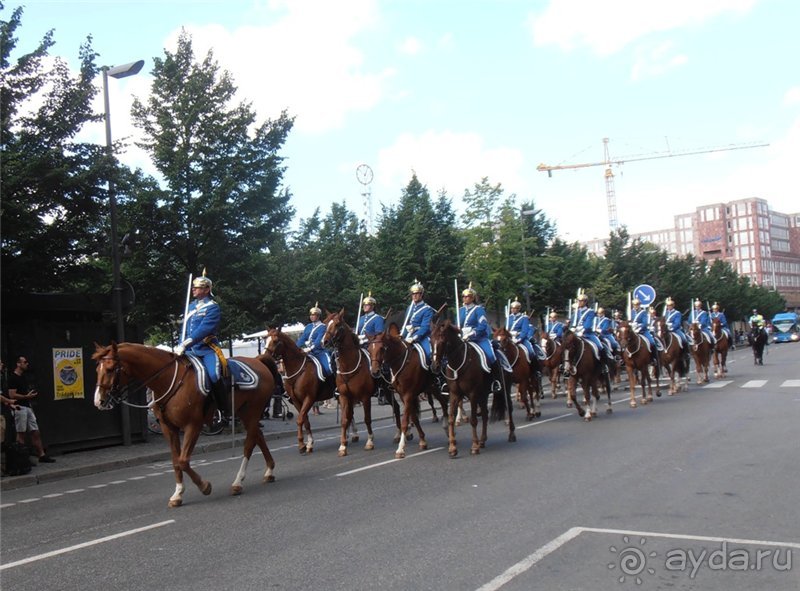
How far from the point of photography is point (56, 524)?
30.0ft

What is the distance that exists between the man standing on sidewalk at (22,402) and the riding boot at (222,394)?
18.2ft

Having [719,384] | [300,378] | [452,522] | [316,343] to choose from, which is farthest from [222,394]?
[719,384]

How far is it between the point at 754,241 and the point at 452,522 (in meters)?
183

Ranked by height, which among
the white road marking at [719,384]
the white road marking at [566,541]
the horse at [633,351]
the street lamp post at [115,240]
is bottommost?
the white road marking at [719,384]

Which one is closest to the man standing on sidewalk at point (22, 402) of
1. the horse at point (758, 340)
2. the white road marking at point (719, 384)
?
the white road marking at point (719, 384)

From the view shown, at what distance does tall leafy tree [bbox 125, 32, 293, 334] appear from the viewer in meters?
20.2

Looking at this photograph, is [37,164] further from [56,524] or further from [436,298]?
[436,298]

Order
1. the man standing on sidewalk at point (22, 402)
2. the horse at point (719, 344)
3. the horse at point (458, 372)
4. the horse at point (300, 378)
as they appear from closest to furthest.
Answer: the horse at point (458, 372) < the man standing on sidewalk at point (22, 402) < the horse at point (300, 378) < the horse at point (719, 344)

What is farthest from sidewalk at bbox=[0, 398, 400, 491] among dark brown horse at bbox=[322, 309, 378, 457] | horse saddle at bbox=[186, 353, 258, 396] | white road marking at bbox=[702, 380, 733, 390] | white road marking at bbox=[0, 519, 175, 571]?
white road marking at bbox=[702, 380, 733, 390]

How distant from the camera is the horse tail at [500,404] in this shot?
14.2 metres

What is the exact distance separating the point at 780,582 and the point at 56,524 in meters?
7.77

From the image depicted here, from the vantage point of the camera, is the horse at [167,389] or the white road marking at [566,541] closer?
the white road marking at [566,541]

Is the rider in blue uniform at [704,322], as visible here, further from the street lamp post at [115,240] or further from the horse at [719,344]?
the street lamp post at [115,240]

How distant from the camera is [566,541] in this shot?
6.84 meters
